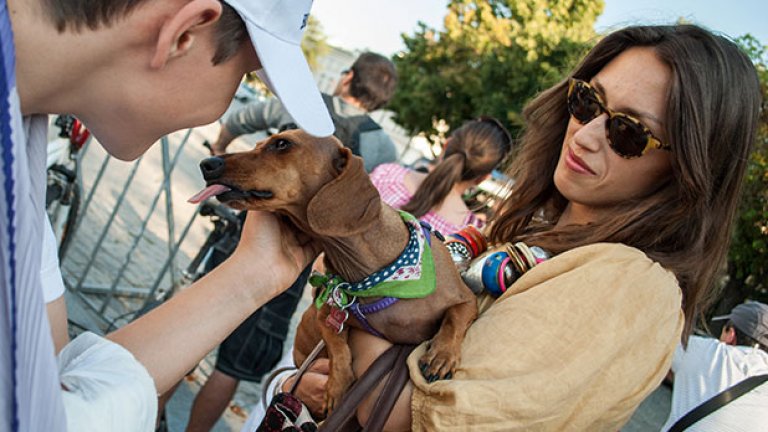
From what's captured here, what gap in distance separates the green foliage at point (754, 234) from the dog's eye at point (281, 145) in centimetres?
769

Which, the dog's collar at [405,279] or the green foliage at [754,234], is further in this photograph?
the green foliage at [754,234]

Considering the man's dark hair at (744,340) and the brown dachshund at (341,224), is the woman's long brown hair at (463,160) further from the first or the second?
the man's dark hair at (744,340)

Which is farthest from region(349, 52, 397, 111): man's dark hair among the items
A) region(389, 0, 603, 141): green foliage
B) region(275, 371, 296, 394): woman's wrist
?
region(389, 0, 603, 141): green foliage

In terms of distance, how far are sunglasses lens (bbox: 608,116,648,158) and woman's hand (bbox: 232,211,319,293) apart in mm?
1051

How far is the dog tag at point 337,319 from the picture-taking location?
6.34 feet

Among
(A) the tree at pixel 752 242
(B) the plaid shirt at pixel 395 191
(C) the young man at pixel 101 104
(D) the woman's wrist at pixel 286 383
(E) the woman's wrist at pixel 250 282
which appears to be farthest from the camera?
(A) the tree at pixel 752 242

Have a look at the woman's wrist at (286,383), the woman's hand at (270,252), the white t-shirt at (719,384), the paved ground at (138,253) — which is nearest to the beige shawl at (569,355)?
the woman's hand at (270,252)

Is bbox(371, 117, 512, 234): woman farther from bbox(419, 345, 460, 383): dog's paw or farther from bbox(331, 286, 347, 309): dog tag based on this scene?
bbox(419, 345, 460, 383): dog's paw

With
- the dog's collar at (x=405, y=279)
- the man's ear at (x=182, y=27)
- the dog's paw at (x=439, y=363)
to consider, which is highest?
the man's ear at (x=182, y=27)

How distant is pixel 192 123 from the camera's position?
1.28 meters

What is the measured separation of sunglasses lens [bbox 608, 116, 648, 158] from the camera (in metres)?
1.90

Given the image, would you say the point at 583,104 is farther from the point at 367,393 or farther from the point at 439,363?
the point at 367,393

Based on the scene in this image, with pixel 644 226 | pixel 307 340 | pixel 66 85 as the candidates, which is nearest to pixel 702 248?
pixel 644 226

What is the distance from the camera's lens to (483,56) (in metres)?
22.5
